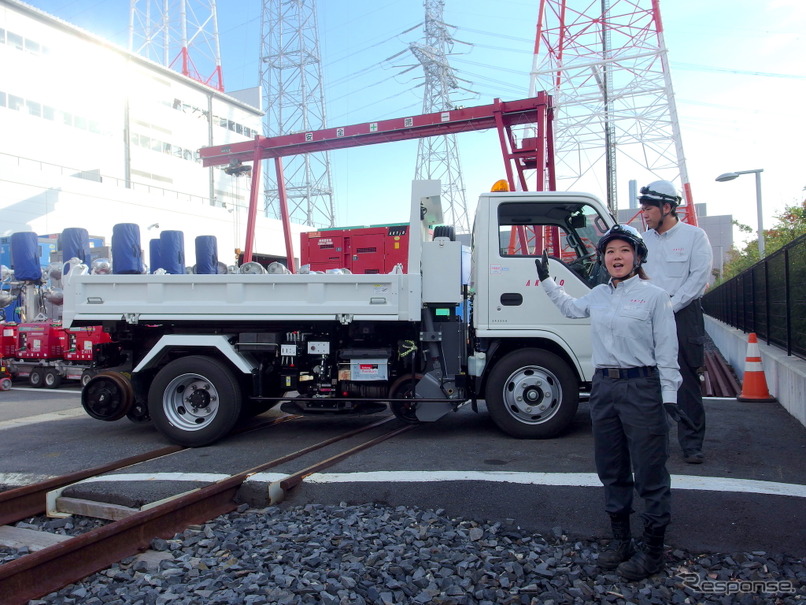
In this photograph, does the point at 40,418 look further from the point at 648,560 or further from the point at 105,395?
the point at 648,560

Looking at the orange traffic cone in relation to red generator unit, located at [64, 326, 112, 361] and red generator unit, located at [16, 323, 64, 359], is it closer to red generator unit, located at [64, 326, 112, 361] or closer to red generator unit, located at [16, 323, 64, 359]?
red generator unit, located at [64, 326, 112, 361]

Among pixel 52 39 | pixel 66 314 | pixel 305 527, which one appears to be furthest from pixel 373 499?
pixel 52 39

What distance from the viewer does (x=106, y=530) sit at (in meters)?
3.55

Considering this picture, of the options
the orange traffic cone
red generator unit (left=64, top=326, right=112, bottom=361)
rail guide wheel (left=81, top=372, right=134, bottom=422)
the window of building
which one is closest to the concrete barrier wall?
the orange traffic cone

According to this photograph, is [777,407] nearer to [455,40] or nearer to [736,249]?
[736,249]

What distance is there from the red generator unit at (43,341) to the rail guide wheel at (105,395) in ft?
23.3

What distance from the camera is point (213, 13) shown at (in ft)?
174

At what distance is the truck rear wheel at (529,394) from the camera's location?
568cm

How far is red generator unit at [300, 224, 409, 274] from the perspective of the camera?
13.2 m

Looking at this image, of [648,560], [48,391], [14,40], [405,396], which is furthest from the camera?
[14,40]

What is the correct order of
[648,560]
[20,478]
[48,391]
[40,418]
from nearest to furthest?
[648,560], [20,478], [40,418], [48,391]

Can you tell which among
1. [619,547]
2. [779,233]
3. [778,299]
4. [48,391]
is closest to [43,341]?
[48,391]

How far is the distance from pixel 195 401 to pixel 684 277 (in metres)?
4.71

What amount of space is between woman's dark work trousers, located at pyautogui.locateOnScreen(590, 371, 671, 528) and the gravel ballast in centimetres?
37
